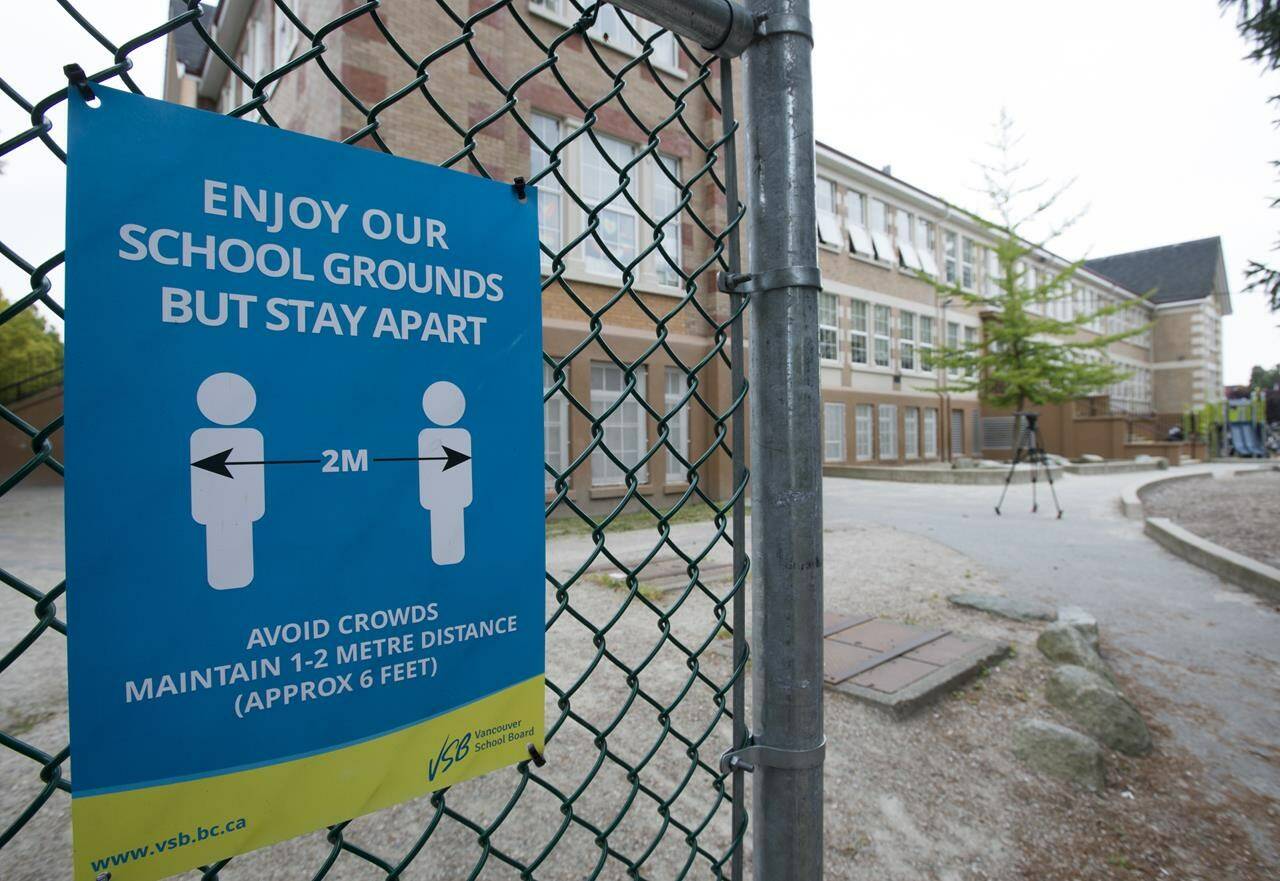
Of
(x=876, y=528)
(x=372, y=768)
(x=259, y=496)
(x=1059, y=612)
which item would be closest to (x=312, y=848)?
(x=372, y=768)

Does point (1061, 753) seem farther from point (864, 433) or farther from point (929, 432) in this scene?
point (929, 432)

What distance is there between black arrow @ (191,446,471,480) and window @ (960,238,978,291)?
98.6ft

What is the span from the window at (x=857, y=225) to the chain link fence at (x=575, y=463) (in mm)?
10586

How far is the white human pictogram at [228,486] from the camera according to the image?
2.50ft

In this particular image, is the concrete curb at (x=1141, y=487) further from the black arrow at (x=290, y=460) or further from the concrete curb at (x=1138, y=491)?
the black arrow at (x=290, y=460)

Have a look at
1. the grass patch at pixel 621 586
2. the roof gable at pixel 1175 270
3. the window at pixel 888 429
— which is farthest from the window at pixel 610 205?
the roof gable at pixel 1175 270

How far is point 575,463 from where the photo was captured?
1.23 metres

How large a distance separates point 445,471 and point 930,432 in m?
27.1

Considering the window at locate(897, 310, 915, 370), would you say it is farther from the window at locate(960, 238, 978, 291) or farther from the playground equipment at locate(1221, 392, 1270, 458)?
the playground equipment at locate(1221, 392, 1270, 458)

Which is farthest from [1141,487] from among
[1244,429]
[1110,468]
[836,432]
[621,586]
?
[1244,429]

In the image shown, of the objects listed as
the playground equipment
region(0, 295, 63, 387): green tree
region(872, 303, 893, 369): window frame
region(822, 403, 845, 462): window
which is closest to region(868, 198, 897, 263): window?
region(872, 303, 893, 369): window frame

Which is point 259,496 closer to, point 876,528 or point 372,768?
point 372,768

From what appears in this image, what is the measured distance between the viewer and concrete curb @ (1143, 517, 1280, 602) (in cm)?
543

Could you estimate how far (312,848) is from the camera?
2.14 metres
